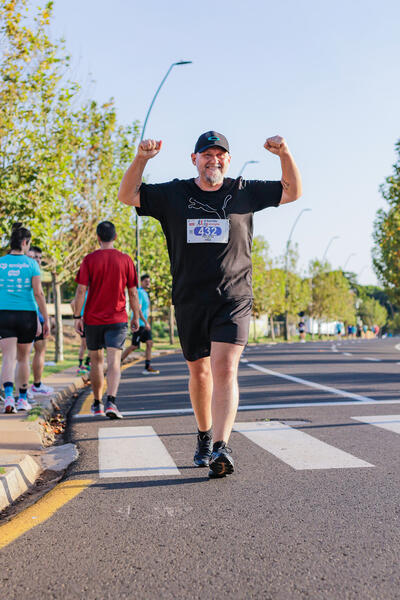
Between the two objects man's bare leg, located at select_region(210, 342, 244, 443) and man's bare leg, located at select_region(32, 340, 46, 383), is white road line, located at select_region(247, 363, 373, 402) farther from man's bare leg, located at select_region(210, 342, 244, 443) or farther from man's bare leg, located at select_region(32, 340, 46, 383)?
man's bare leg, located at select_region(210, 342, 244, 443)

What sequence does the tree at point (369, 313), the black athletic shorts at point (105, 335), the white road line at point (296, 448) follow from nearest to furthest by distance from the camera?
the white road line at point (296, 448) → the black athletic shorts at point (105, 335) → the tree at point (369, 313)

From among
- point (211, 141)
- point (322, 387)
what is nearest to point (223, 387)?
point (211, 141)

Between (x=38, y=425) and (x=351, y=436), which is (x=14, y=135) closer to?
(x=38, y=425)

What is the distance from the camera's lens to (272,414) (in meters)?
8.23

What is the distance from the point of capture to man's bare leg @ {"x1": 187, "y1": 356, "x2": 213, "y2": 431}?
519 centimetres

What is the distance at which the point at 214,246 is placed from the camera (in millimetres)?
4961

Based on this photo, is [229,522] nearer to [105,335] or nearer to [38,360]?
[105,335]

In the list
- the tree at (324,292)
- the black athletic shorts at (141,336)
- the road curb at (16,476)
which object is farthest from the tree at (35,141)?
the tree at (324,292)

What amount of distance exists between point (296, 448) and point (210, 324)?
1.53 metres

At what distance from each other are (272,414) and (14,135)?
37.2 ft

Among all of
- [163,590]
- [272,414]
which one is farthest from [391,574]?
[272,414]

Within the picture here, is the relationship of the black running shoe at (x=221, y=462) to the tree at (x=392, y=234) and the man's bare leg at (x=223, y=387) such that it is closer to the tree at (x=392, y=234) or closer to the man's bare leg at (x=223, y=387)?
the man's bare leg at (x=223, y=387)

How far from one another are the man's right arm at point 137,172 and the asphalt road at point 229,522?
1.81 m

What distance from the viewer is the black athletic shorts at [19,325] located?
832cm
